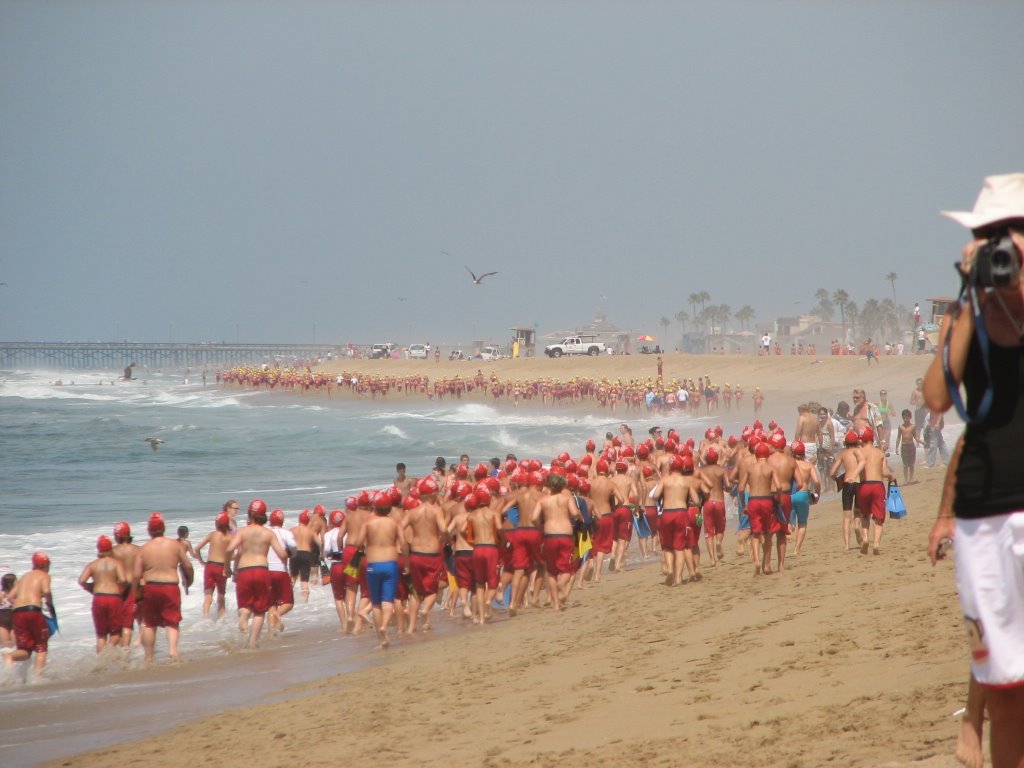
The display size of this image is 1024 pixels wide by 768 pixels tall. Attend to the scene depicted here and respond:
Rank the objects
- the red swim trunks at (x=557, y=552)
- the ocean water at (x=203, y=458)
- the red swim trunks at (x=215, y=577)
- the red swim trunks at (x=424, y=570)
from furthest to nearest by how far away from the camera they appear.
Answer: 1. the ocean water at (x=203, y=458)
2. the red swim trunks at (x=215, y=577)
3. the red swim trunks at (x=557, y=552)
4. the red swim trunks at (x=424, y=570)

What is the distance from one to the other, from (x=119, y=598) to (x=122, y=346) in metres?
169

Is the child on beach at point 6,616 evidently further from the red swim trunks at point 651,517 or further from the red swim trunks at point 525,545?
the red swim trunks at point 651,517

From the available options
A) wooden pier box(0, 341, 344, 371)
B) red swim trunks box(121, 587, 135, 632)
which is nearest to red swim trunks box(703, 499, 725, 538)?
red swim trunks box(121, 587, 135, 632)

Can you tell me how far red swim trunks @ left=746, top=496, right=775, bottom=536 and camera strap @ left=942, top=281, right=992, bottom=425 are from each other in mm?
9170

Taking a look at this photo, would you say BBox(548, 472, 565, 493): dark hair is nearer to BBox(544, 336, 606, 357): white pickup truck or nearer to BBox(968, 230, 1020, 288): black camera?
BBox(968, 230, 1020, 288): black camera

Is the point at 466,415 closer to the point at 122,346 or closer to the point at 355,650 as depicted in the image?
the point at 355,650

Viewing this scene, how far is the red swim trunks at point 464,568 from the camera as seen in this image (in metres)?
12.0

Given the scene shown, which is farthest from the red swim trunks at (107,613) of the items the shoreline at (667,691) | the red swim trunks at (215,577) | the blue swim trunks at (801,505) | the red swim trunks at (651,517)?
the blue swim trunks at (801,505)

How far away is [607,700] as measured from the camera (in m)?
7.00

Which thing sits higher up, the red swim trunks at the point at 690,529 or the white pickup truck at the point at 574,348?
the white pickup truck at the point at 574,348

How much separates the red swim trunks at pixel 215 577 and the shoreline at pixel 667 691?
8.78 feet

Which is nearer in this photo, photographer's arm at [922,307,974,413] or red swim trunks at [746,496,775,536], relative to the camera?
photographer's arm at [922,307,974,413]

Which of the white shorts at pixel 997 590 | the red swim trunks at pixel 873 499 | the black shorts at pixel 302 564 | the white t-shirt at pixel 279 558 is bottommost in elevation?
the black shorts at pixel 302 564

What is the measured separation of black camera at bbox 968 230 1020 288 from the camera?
2.83 metres
